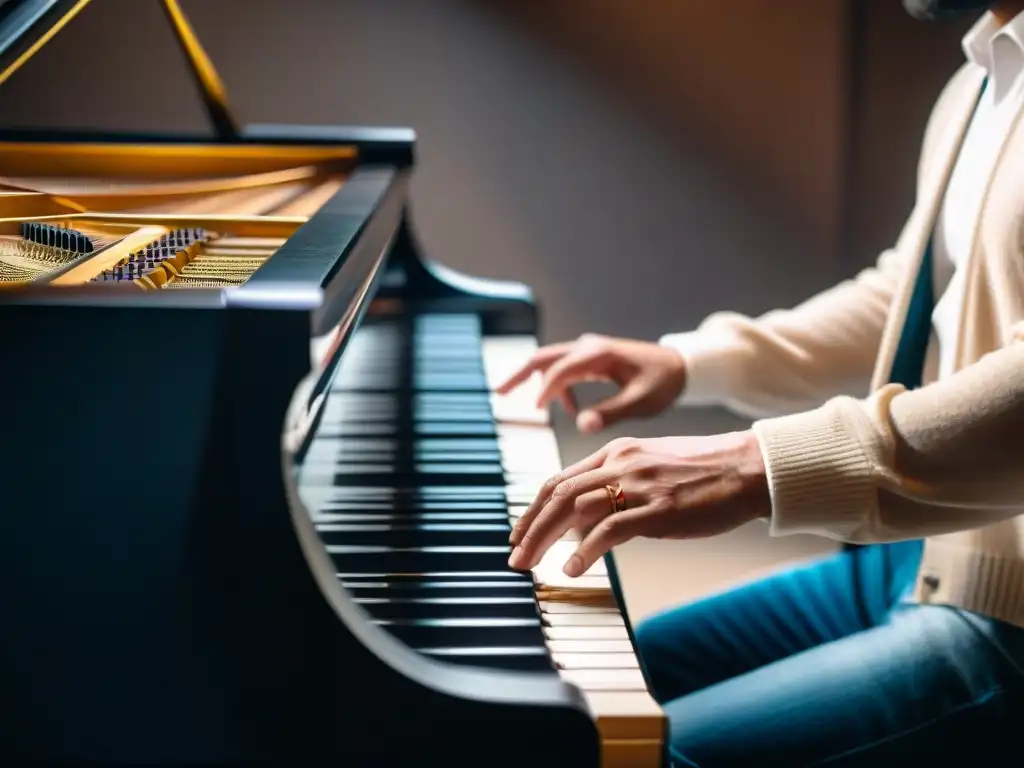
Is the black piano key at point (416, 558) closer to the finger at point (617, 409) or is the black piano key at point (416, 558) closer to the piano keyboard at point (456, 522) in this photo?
the piano keyboard at point (456, 522)

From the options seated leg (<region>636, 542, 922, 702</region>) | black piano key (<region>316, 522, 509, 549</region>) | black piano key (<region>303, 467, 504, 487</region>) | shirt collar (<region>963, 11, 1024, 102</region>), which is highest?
shirt collar (<region>963, 11, 1024, 102</region>)

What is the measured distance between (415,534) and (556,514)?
178 mm

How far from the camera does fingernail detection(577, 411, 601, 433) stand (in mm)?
1299

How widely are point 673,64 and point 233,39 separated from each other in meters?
1.21

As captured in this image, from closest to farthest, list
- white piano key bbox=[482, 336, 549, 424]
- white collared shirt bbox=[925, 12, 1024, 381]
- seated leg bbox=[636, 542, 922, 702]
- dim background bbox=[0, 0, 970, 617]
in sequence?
white collared shirt bbox=[925, 12, 1024, 381] < seated leg bbox=[636, 542, 922, 702] < white piano key bbox=[482, 336, 549, 424] < dim background bbox=[0, 0, 970, 617]

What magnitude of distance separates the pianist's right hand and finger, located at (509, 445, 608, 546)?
0.46 metres

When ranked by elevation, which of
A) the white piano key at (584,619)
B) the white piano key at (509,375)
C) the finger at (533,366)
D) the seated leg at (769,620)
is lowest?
the seated leg at (769,620)

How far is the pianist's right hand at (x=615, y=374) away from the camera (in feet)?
4.39

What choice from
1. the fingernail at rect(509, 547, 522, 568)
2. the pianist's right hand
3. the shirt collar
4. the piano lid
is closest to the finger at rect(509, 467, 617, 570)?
the fingernail at rect(509, 547, 522, 568)

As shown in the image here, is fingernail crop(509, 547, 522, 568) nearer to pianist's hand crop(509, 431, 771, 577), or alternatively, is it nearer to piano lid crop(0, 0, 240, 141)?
pianist's hand crop(509, 431, 771, 577)

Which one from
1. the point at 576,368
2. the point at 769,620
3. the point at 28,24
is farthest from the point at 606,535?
the point at 28,24

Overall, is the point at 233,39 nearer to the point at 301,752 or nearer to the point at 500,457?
the point at 500,457

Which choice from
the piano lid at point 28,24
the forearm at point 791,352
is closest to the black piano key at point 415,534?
the forearm at point 791,352

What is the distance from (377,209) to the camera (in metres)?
1.19
